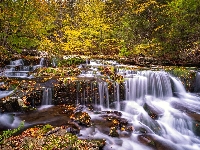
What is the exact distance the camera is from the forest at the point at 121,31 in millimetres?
12031

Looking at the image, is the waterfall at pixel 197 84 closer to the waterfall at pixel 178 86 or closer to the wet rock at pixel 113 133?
the waterfall at pixel 178 86

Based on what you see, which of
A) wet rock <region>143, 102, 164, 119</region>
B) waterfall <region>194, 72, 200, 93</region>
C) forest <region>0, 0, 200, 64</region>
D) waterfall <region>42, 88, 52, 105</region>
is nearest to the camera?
wet rock <region>143, 102, 164, 119</region>

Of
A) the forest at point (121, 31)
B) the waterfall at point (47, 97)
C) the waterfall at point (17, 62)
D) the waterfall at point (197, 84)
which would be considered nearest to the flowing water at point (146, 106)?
the waterfall at point (47, 97)

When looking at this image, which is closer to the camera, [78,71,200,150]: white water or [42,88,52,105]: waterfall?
[78,71,200,150]: white water

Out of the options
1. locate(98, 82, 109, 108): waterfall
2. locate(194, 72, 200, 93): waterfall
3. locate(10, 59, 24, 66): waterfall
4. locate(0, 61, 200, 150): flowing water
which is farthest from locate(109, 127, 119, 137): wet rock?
locate(10, 59, 24, 66): waterfall

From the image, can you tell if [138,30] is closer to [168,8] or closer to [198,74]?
[168,8]

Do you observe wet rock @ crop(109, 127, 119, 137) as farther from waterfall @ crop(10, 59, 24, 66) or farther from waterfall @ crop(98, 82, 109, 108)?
waterfall @ crop(10, 59, 24, 66)

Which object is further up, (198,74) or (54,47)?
(54,47)

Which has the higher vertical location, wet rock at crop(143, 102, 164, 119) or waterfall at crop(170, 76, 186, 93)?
waterfall at crop(170, 76, 186, 93)

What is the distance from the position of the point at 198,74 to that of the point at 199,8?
19.2 feet

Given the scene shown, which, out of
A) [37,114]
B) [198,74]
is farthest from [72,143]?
[198,74]

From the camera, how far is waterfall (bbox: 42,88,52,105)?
828 centimetres

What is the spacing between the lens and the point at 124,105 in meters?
8.60

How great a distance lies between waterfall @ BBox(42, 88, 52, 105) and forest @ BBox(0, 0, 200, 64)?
15.6ft
